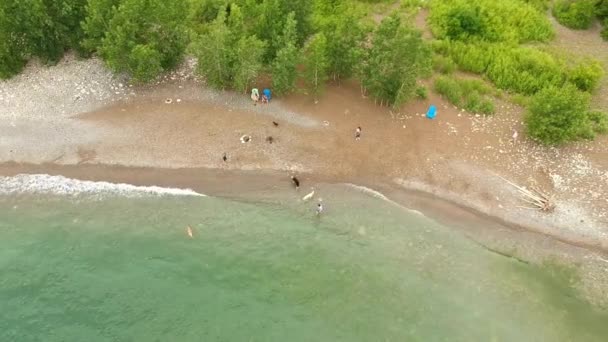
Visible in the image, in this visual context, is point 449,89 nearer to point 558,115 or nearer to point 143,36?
point 558,115

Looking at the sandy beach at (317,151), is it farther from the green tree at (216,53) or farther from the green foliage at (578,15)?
the green foliage at (578,15)

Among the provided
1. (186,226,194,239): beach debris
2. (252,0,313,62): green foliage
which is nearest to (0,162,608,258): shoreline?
(186,226,194,239): beach debris

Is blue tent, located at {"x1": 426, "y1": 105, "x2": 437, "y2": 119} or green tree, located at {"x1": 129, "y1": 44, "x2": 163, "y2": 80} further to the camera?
blue tent, located at {"x1": 426, "y1": 105, "x2": 437, "y2": 119}

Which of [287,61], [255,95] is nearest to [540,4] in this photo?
[287,61]

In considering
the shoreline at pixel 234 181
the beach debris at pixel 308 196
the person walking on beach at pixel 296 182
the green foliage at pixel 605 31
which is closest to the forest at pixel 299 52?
the green foliage at pixel 605 31

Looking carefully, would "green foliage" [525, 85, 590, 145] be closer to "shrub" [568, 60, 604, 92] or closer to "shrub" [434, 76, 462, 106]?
"shrub" [568, 60, 604, 92]

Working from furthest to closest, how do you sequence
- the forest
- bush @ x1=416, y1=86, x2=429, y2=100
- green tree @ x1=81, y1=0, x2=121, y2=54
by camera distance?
bush @ x1=416, y1=86, x2=429, y2=100 < green tree @ x1=81, y1=0, x2=121, y2=54 < the forest
